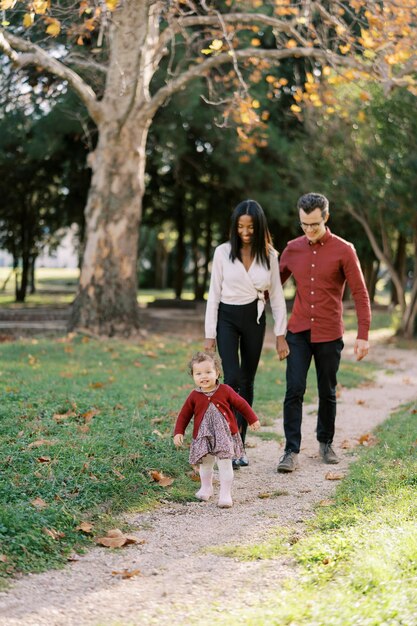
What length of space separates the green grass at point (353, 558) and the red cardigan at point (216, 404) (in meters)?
0.89

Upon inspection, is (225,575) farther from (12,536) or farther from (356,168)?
(356,168)

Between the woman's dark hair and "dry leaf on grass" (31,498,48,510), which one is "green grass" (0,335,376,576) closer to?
"dry leaf on grass" (31,498,48,510)

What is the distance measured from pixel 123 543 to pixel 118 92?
11.4 metres

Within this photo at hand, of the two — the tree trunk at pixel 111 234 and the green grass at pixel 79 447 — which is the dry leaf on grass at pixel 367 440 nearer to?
the green grass at pixel 79 447

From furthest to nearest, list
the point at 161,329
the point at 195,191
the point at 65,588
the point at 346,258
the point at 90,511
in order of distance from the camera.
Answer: the point at 195,191 → the point at 161,329 → the point at 346,258 → the point at 90,511 → the point at 65,588

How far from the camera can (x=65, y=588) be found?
435 cm

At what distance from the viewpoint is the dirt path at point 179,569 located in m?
3.99

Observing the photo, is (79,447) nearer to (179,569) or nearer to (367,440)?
(179,569)

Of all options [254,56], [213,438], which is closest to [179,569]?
[213,438]

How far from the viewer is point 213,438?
5938mm

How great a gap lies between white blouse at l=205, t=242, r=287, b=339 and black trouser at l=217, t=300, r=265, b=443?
0.06 meters

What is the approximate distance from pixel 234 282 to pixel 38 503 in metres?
2.43

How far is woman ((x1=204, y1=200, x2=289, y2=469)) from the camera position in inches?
263

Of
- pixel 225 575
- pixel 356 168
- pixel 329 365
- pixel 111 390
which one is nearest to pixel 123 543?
pixel 225 575
